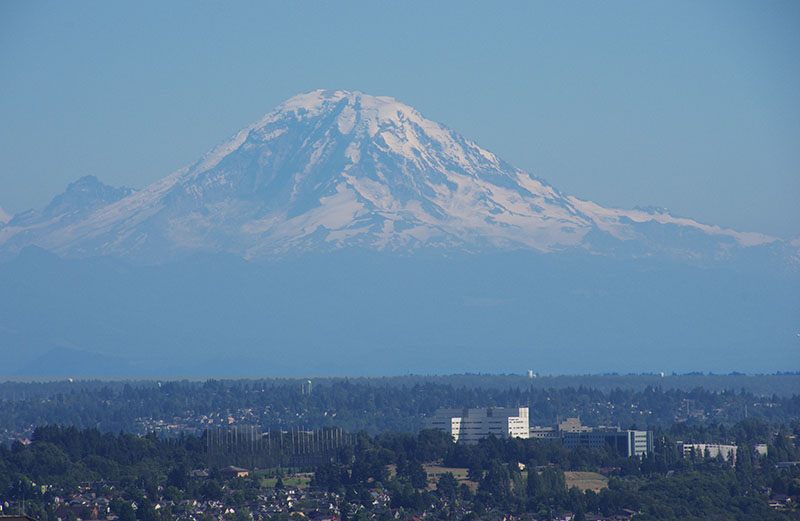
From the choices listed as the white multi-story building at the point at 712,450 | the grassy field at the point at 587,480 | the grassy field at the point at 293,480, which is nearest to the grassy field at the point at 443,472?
the grassy field at the point at 587,480

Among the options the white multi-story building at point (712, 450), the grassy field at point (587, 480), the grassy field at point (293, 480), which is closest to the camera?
the grassy field at point (293, 480)

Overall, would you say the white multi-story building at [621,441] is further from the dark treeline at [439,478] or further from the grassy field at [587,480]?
the grassy field at [587,480]

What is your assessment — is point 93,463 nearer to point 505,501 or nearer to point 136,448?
point 136,448

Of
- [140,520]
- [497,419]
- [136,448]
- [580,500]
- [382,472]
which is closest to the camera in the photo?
[140,520]

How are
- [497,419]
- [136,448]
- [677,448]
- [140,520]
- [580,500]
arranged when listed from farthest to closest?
[497,419]
[677,448]
[136,448]
[580,500]
[140,520]

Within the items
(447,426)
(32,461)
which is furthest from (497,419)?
(32,461)

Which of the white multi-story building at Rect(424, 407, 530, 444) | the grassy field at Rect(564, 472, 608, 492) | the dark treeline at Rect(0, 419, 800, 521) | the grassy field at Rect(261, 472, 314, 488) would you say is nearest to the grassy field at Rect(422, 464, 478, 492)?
the dark treeline at Rect(0, 419, 800, 521)

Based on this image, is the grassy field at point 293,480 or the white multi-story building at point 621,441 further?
the white multi-story building at point 621,441
